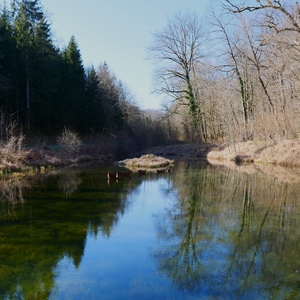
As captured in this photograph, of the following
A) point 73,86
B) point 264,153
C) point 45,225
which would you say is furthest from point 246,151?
point 45,225

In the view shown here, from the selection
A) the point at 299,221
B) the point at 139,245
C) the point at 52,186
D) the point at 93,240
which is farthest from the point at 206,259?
the point at 52,186

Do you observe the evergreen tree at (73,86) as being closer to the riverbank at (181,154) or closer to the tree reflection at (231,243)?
the riverbank at (181,154)

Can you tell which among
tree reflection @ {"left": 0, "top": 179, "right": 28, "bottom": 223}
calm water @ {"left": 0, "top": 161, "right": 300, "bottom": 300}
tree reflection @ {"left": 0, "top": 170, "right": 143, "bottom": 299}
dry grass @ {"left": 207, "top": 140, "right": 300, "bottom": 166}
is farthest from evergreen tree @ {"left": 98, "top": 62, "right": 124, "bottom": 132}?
calm water @ {"left": 0, "top": 161, "right": 300, "bottom": 300}

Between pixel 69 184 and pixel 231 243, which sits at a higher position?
pixel 69 184

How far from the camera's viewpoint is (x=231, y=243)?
5926mm

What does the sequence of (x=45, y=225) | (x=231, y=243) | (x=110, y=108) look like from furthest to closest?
(x=110, y=108)
(x=45, y=225)
(x=231, y=243)

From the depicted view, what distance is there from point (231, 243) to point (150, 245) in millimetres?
1484

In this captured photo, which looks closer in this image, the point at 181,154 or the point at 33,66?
the point at 33,66

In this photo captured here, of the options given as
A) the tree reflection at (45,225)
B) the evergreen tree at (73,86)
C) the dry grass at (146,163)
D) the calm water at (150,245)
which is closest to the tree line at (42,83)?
the evergreen tree at (73,86)

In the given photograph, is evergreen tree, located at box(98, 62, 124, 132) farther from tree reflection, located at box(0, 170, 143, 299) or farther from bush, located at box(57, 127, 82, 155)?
tree reflection, located at box(0, 170, 143, 299)

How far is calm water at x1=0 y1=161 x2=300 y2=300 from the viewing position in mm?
4262

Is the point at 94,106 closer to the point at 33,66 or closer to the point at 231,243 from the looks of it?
the point at 33,66

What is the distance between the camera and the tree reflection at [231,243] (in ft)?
14.3

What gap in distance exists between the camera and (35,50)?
96.3 feet
